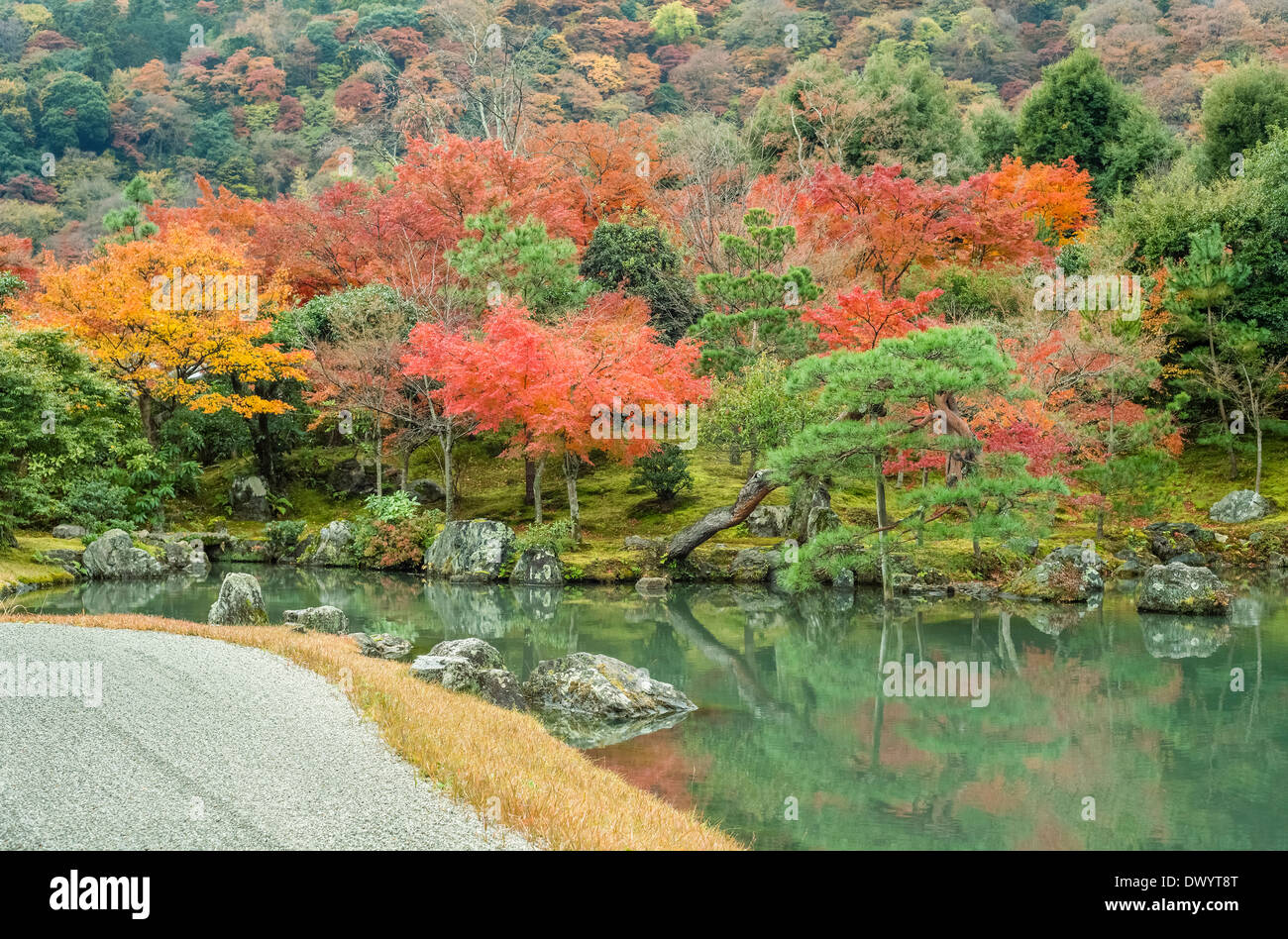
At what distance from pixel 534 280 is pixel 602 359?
12.9ft

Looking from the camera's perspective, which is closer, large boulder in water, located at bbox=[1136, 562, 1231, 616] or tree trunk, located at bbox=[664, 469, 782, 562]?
large boulder in water, located at bbox=[1136, 562, 1231, 616]

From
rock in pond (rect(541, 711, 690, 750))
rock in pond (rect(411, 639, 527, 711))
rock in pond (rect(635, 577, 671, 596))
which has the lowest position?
rock in pond (rect(635, 577, 671, 596))

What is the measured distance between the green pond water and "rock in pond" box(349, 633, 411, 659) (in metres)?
1.34

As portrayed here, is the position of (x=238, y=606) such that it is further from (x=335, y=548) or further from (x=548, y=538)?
(x=335, y=548)

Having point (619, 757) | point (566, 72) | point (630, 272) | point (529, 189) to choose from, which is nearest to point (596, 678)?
point (619, 757)

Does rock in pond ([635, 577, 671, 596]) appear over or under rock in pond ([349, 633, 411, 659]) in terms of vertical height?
under

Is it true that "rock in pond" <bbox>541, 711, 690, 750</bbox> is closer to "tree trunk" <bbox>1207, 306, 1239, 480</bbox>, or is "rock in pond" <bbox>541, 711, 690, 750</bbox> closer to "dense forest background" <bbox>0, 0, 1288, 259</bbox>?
"tree trunk" <bbox>1207, 306, 1239, 480</bbox>

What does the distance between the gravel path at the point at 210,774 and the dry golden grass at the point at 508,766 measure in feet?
0.57

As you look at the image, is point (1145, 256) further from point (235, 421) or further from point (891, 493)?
point (235, 421)

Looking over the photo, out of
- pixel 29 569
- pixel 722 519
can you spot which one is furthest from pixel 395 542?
pixel 722 519

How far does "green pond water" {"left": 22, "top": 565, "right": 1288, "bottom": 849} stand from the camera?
6898 mm

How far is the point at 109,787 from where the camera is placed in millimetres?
5141

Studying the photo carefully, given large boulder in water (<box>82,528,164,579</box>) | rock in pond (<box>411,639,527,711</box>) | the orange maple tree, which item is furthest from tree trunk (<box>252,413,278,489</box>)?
rock in pond (<box>411,639,527,711</box>)

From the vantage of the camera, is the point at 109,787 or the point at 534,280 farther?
the point at 534,280
